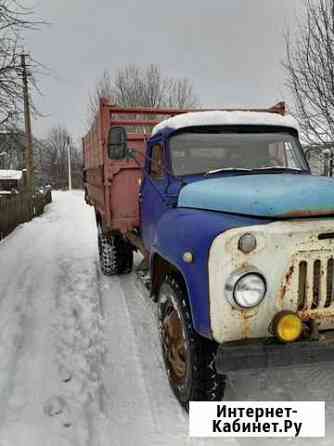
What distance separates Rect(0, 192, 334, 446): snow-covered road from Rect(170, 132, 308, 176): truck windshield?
6.10 feet

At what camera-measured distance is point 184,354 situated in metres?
2.84

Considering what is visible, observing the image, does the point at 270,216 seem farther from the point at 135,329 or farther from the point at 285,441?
the point at 135,329

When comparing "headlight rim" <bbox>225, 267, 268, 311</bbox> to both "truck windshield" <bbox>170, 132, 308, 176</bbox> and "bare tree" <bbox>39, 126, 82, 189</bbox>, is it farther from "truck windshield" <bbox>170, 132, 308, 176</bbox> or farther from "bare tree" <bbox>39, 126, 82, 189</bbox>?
"bare tree" <bbox>39, 126, 82, 189</bbox>

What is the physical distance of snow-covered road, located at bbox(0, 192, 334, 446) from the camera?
8.66 feet

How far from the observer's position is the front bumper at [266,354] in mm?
2254

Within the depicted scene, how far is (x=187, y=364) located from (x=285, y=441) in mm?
796

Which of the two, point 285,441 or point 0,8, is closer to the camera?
point 285,441

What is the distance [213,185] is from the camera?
3102mm

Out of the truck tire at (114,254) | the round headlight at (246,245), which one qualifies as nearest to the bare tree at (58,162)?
the truck tire at (114,254)

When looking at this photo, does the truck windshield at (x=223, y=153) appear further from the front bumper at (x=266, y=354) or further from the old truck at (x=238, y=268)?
the front bumper at (x=266, y=354)

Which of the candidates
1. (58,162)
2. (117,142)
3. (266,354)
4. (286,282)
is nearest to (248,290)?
(286,282)

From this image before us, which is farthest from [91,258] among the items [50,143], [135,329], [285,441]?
[50,143]

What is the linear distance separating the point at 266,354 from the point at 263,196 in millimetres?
984

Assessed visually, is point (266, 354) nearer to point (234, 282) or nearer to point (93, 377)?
point (234, 282)
